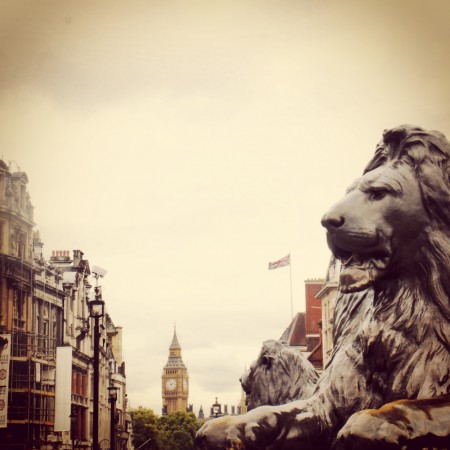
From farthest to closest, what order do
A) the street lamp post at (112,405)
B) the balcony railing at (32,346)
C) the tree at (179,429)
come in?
the tree at (179,429) → the balcony railing at (32,346) → the street lamp post at (112,405)

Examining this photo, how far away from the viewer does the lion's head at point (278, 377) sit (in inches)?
88.5

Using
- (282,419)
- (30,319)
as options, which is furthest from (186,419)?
(282,419)

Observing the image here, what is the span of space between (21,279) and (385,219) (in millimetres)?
23095

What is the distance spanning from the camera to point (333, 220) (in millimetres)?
1740

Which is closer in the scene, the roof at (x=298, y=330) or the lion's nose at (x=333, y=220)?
the lion's nose at (x=333, y=220)

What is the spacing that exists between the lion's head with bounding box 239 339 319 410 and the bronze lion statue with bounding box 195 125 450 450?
36cm

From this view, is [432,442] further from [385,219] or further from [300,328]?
[300,328]

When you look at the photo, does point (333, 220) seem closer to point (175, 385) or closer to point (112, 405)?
point (112, 405)

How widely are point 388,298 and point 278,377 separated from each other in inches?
23.7

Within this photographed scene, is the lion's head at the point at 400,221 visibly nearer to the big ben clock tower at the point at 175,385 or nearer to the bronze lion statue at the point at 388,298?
the bronze lion statue at the point at 388,298

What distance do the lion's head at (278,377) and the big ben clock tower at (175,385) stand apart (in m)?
140

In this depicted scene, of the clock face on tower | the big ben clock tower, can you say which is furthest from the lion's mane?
the clock face on tower

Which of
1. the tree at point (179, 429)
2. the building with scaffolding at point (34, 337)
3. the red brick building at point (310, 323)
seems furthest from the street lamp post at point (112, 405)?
the tree at point (179, 429)

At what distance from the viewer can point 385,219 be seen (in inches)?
69.9
